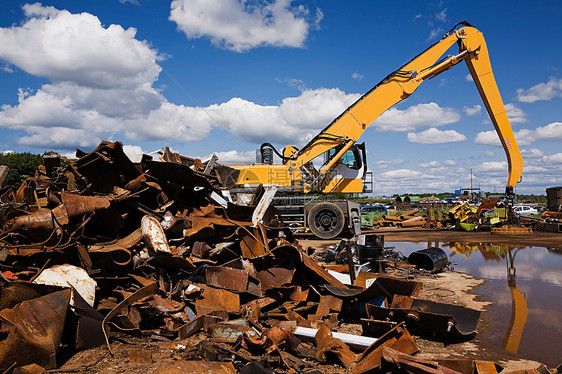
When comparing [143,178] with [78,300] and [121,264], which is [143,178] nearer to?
[121,264]

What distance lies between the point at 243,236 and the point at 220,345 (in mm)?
2531

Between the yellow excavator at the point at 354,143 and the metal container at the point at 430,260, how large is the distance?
5.79 m

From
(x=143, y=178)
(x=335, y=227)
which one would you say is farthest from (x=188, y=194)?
(x=335, y=227)

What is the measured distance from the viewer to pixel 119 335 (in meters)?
4.48

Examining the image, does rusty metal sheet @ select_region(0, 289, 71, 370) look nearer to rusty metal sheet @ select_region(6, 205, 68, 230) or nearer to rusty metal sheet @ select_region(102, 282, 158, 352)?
rusty metal sheet @ select_region(102, 282, 158, 352)

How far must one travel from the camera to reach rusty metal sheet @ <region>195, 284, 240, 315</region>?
16.9ft

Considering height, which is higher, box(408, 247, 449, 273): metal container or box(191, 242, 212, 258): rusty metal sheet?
box(191, 242, 212, 258): rusty metal sheet

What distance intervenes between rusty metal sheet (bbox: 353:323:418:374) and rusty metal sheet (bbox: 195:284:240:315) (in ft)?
6.06

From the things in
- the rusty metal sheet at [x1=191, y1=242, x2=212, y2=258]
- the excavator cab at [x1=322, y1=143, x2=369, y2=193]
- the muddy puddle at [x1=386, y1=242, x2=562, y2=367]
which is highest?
the excavator cab at [x1=322, y1=143, x2=369, y2=193]

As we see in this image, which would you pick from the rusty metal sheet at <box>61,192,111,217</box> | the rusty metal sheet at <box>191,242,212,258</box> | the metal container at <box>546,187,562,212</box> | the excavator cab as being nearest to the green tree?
the excavator cab

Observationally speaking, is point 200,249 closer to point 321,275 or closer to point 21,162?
point 321,275

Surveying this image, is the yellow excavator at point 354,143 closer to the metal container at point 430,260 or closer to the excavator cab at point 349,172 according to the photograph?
the excavator cab at point 349,172

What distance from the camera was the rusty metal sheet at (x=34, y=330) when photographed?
3.48 meters

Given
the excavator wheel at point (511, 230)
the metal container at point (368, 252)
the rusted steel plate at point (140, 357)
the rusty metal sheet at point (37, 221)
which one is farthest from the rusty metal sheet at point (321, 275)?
the excavator wheel at point (511, 230)
